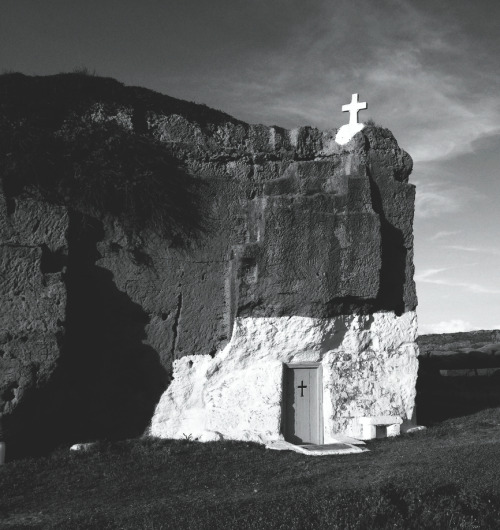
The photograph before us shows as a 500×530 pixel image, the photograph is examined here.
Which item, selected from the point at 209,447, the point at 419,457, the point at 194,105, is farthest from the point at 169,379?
the point at 194,105

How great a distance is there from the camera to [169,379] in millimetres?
10141

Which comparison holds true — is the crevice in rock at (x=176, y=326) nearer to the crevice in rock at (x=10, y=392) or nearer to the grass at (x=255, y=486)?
the grass at (x=255, y=486)

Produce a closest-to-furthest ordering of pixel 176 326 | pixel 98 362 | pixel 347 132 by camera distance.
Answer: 1. pixel 98 362
2. pixel 176 326
3. pixel 347 132

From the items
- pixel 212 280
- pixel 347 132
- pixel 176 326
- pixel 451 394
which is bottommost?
pixel 451 394

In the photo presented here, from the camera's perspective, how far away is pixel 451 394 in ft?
48.3

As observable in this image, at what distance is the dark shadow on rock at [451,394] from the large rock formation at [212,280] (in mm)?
1962

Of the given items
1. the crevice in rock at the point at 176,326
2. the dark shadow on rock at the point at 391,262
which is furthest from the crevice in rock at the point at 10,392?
the dark shadow on rock at the point at 391,262

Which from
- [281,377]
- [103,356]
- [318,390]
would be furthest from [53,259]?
[318,390]

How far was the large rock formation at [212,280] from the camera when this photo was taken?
9672mm

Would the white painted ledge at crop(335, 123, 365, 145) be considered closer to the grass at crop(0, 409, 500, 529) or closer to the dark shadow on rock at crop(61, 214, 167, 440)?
the dark shadow on rock at crop(61, 214, 167, 440)

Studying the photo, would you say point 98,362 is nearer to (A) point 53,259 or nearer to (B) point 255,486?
(A) point 53,259

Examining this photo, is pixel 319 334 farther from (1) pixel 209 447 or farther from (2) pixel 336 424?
(1) pixel 209 447

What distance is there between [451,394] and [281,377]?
6.29m

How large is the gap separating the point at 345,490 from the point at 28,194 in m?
6.46
